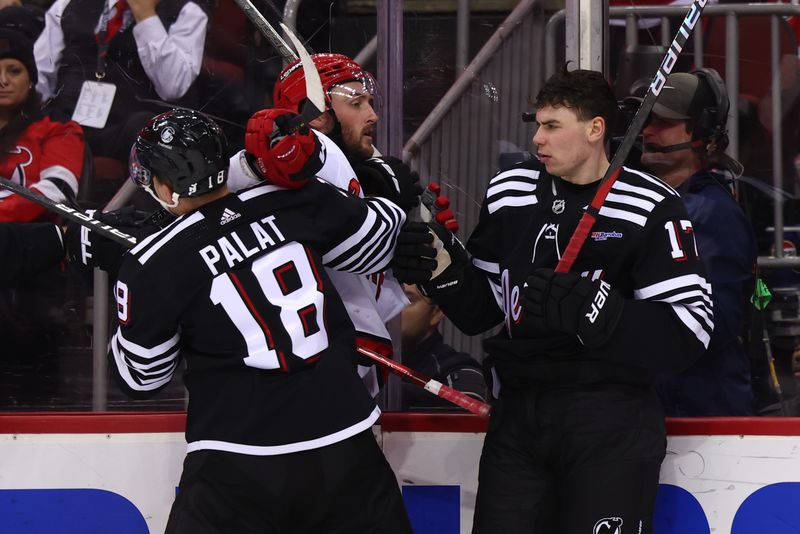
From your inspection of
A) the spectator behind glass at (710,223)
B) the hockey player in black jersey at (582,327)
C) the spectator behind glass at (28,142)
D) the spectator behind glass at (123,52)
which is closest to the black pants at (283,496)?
the hockey player in black jersey at (582,327)

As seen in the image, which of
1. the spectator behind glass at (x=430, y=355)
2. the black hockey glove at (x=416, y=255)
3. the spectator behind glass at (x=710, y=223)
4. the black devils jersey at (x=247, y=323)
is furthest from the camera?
the spectator behind glass at (x=430, y=355)

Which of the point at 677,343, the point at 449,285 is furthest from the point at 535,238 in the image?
the point at 677,343

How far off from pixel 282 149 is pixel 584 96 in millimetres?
628

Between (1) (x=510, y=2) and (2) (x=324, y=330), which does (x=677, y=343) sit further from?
(1) (x=510, y=2)

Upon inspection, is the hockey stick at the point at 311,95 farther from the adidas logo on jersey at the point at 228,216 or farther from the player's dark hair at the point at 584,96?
the player's dark hair at the point at 584,96

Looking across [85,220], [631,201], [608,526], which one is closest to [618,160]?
[631,201]

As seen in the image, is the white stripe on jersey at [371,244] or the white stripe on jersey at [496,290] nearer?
the white stripe on jersey at [371,244]

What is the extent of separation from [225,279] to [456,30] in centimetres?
102

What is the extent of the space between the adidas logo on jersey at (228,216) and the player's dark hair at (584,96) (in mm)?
671

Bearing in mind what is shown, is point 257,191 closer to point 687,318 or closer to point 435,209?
point 435,209

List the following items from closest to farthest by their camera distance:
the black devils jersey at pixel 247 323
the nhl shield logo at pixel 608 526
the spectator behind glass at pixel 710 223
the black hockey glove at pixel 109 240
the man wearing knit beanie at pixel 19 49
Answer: the black devils jersey at pixel 247 323 → the nhl shield logo at pixel 608 526 → the black hockey glove at pixel 109 240 → the spectator behind glass at pixel 710 223 → the man wearing knit beanie at pixel 19 49

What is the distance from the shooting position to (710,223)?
8.93 feet

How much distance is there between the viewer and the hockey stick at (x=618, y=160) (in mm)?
2213

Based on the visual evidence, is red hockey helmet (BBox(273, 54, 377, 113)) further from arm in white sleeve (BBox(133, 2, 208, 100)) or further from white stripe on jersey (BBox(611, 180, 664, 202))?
white stripe on jersey (BBox(611, 180, 664, 202))
